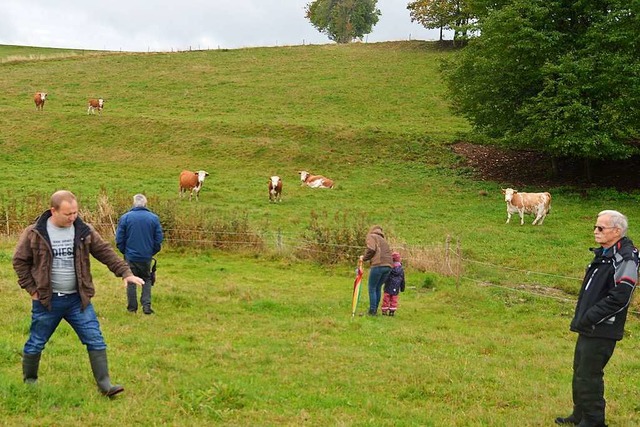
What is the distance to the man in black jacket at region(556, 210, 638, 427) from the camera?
627 cm

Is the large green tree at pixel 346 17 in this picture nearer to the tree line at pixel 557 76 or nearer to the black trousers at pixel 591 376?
the tree line at pixel 557 76

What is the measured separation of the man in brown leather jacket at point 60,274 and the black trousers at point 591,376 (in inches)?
178

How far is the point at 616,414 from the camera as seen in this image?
7223 mm

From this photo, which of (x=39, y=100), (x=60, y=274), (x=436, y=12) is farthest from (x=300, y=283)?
(x=436, y=12)

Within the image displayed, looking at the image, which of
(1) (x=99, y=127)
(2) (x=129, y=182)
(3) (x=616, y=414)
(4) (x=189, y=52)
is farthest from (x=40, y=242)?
(4) (x=189, y=52)

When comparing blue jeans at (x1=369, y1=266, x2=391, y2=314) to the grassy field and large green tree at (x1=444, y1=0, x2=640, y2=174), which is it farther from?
large green tree at (x1=444, y1=0, x2=640, y2=174)

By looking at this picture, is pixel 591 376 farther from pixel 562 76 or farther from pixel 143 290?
pixel 562 76

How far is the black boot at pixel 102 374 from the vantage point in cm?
Answer: 674

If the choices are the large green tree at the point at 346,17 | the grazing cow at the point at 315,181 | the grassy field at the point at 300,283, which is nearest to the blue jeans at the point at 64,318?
the grassy field at the point at 300,283

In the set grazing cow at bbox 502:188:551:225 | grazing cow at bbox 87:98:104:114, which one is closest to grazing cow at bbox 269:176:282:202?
grazing cow at bbox 502:188:551:225

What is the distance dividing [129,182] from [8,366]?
21080 mm

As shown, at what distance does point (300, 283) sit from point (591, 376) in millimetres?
9520

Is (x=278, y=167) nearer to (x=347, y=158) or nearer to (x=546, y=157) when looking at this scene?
(x=347, y=158)

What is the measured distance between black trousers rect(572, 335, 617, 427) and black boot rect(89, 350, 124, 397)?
4533 mm
